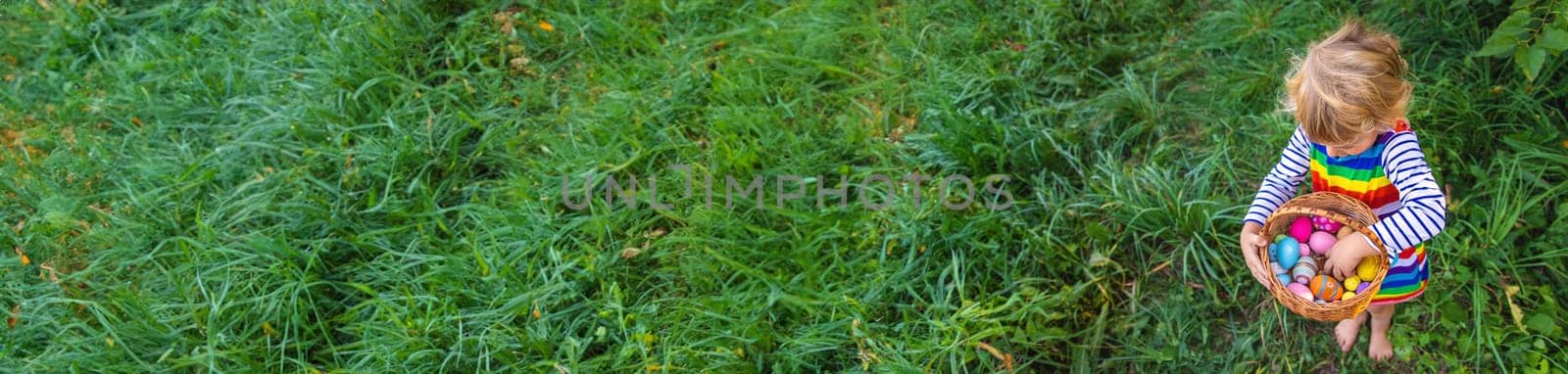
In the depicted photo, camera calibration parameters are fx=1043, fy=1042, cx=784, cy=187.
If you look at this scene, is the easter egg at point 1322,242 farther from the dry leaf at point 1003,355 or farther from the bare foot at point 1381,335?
the dry leaf at point 1003,355

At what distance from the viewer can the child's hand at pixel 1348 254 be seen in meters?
2.04

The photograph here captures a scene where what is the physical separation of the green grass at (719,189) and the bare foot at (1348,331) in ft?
0.11

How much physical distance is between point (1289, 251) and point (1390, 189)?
0.75 ft

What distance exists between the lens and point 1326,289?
217 cm

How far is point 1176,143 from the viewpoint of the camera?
3.21 meters

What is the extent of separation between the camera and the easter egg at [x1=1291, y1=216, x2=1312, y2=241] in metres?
2.24

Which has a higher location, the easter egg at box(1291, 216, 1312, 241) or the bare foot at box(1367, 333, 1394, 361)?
the easter egg at box(1291, 216, 1312, 241)

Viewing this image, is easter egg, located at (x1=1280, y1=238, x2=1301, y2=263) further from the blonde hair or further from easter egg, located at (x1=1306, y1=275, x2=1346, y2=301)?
the blonde hair

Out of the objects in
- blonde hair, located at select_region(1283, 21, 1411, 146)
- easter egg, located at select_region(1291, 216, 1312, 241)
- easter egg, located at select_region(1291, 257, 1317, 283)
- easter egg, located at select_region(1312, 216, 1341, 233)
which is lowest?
easter egg, located at select_region(1291, 257, 1317, 283)

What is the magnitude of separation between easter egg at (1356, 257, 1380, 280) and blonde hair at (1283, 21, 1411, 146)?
0.99ft

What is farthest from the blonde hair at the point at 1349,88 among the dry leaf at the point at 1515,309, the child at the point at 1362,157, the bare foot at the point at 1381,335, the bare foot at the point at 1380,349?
the dry leaf at the point at 1515,309

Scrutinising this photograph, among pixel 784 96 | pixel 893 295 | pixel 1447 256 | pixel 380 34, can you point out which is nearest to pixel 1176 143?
pixel 1447 256

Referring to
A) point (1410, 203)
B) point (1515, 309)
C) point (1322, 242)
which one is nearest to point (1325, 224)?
point (1322, 242)

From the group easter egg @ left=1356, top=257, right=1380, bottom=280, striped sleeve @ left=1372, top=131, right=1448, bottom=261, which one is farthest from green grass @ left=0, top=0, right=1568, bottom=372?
striped sleeve @ left=1372, top=131, right=1448, bottom=261
